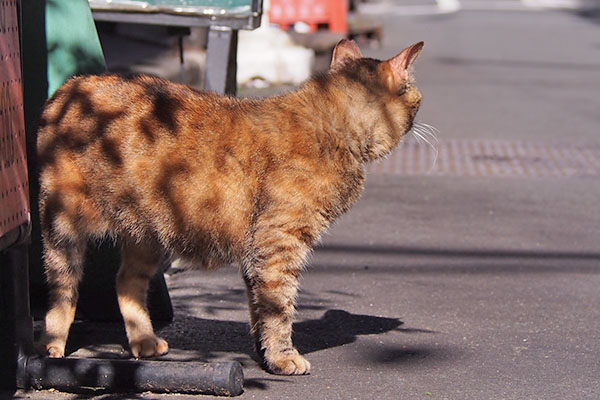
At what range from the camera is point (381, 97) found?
15.9 feet

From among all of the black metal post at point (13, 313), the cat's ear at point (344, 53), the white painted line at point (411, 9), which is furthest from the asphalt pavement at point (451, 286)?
the white painted line at point (411, 9)

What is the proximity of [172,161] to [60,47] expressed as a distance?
3.15ft

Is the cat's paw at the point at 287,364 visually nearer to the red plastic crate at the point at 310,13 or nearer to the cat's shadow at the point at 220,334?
the cat's shadow at the point at 220,334

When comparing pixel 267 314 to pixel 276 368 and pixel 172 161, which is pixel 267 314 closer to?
pixel 276 368

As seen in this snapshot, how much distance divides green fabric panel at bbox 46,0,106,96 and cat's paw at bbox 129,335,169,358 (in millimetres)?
1321

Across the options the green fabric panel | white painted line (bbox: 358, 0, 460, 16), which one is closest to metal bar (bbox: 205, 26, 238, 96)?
the green fabric panel

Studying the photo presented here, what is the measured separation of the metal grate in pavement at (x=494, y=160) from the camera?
9.92 metres

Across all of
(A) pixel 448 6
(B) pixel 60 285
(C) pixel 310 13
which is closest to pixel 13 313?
(B) pixel 60 285

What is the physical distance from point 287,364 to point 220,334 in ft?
2.73

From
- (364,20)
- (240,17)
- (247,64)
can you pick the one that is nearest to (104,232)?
(240,17)

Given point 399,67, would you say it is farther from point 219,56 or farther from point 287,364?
point 219,56

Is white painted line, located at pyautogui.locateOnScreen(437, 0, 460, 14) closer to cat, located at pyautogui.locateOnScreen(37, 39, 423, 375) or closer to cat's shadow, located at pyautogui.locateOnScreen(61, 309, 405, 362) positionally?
cat's shadow, located at pyautogui.locateOnScreen(61, 309, 405, 362)

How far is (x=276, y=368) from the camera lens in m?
4.68

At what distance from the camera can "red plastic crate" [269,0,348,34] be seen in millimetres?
17562
